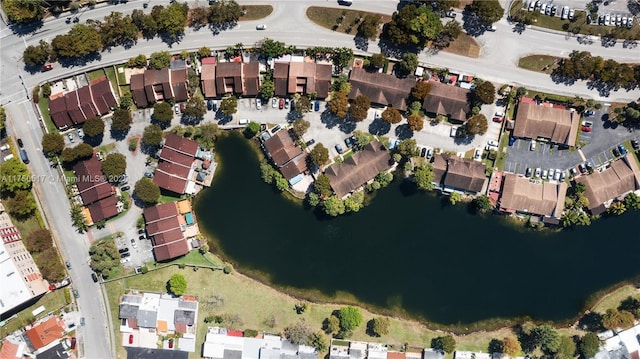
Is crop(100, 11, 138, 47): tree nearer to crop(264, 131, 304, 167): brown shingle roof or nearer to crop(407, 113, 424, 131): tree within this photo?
crop(264, 131, 304, 167): brown shingle roof

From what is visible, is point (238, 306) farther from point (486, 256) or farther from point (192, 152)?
point (486, 256)

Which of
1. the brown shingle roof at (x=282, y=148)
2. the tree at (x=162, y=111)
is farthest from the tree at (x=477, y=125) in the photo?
the tree at (x=162, y=111)

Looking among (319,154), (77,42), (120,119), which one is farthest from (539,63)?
(77,42)

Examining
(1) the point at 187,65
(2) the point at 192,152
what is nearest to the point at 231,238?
(2) the point at 192,152

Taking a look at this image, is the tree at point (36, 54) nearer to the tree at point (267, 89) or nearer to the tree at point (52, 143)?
the tree at point (52, 143)

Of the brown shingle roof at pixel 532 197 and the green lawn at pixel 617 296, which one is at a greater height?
the brown shingle roof at pixel 532 197

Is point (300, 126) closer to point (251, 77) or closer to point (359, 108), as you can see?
point (359, 108)
